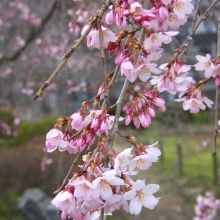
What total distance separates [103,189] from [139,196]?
0.44ft

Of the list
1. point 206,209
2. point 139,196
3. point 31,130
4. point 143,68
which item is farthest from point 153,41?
point 31,130

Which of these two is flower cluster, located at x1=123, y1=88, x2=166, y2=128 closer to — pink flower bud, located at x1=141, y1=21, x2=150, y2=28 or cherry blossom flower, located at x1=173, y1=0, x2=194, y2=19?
pink flower bud, located at x1=141, y1=21, x2=150, y2=28

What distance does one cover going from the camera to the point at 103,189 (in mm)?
901

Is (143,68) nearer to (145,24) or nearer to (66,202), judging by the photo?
(145,24)

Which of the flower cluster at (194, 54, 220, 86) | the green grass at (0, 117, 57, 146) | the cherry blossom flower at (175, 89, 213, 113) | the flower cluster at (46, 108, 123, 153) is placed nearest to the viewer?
the flower cluster at (46, 108, 123, 153)

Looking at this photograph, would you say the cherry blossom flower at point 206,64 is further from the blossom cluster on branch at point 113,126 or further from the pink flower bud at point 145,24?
the pink flower bud at point 145,24

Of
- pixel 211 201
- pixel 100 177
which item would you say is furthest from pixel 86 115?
pixel 211 201

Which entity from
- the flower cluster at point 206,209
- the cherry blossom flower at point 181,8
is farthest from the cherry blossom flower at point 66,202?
the flower cluster at point 206,209

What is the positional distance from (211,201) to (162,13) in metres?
3.70

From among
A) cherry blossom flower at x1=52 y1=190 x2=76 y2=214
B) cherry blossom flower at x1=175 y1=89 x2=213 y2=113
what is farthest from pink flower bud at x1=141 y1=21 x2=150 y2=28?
cherry blossom flower at x1=175 y1=89 x2=213 y2=113

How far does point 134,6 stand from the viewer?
3.59 feet

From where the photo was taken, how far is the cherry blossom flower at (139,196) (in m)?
0.95

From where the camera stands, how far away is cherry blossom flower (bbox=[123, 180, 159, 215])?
951 millimetres

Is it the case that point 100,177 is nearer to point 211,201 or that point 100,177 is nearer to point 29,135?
point 211,201
